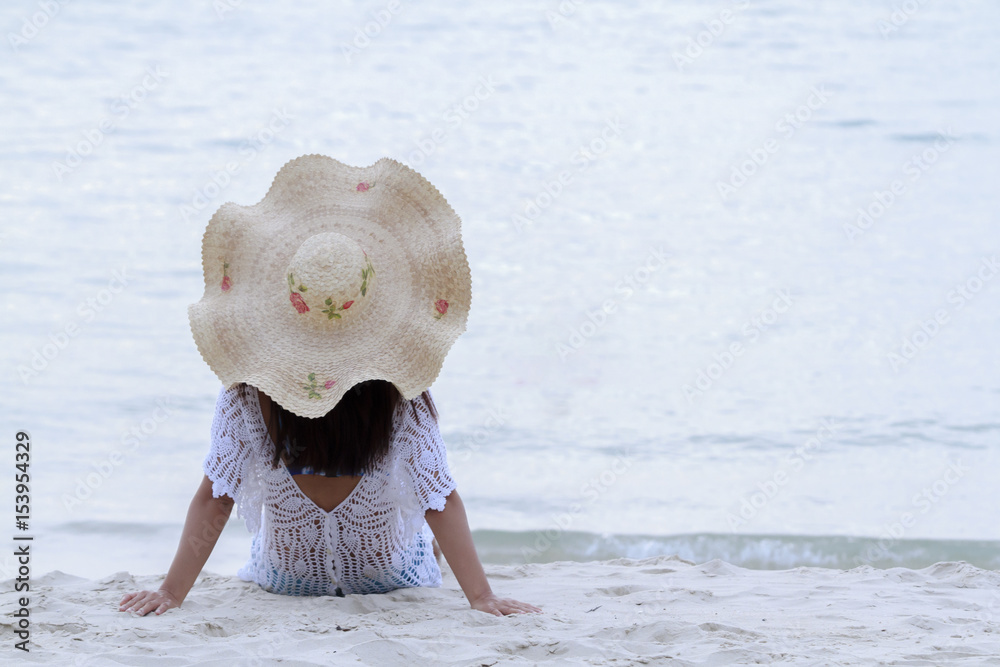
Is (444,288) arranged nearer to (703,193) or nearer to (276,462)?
(276,462)

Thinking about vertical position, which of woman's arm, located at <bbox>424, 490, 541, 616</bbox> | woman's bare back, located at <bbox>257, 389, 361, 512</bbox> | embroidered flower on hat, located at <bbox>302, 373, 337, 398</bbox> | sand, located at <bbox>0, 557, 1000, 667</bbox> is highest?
embroidered flower on hat, located at <bbox>302, 373, 337, 398</bbox>

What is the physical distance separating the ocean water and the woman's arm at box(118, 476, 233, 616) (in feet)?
5.27

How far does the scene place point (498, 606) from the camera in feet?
8.78

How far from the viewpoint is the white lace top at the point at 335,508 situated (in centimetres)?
260

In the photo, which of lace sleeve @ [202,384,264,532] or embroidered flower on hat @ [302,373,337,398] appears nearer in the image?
embroidered flower on hat @ [302,373,337,398]

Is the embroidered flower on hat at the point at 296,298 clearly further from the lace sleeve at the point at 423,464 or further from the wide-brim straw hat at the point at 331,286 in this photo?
the lace sleeve at the point at 423,464

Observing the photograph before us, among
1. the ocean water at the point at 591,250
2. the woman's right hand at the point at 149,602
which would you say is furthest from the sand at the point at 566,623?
the ocean water at the point at 591,250

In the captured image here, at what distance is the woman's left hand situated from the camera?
2664mm

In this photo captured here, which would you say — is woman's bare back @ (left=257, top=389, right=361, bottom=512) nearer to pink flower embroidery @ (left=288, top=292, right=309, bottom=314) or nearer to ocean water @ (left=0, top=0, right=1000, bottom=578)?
pink flower embroidery @ (left=288, top=292, right=309, bottom=314)

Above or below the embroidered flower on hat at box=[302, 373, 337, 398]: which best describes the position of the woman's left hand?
below

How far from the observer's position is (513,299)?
7984 mm

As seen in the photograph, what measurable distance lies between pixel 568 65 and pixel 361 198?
11276 millimetres

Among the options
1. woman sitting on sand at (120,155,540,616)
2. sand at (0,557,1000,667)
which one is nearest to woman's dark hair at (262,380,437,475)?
woman sitting on sand at (120,155,540,616)

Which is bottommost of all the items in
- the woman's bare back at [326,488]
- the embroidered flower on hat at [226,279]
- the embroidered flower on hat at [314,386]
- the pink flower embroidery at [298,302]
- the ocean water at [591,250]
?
the woman's bare back at [326,488]
